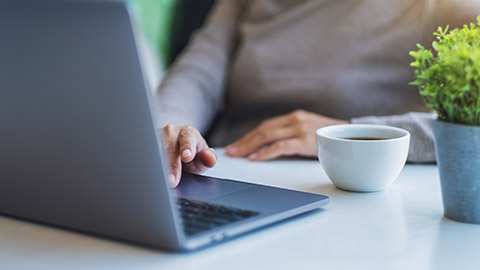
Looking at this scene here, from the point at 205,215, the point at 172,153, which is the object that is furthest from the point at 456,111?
the point at 172,153

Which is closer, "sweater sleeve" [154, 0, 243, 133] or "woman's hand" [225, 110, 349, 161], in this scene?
"woman's hand" [225, 110, 349, 161]

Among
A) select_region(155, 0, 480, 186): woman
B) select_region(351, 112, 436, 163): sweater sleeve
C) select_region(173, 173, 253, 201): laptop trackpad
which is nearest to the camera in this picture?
select_region(173, 173, 253, 201): laptop trackpad

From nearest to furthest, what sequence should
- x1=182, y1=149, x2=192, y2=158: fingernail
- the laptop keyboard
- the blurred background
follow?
the laptop keyboard
x1=182, y1=149, x2=192, y2=158: fingernail
the blurred background

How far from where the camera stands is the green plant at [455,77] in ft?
1.87

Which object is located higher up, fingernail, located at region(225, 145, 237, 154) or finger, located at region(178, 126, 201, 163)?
finger, located at region(178, 126, 201, 163)

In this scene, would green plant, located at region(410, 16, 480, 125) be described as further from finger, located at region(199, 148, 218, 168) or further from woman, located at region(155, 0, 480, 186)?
woman, located at region(155, 0, 480, 186)

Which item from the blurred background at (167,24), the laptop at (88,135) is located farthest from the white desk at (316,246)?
the blurred background at (167,24)

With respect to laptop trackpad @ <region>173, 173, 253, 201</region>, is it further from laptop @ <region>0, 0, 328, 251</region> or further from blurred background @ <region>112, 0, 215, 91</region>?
blurred background @ <region>112, 0, 215, 91</region>

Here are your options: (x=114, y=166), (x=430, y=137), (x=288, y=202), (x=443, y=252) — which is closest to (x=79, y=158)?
(x=114, y=166)

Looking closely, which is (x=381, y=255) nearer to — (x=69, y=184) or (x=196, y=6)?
(x=69, y=184)

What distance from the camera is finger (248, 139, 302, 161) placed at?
1012 mm

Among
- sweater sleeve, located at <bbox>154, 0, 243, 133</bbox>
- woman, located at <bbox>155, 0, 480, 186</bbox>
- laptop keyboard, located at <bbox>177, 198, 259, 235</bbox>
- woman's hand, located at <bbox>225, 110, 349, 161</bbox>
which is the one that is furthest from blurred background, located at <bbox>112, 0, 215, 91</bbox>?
laptop keyboard, located at <bbox>177, 198, 259, 235</bbox>

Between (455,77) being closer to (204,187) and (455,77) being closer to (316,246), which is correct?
(316,246)

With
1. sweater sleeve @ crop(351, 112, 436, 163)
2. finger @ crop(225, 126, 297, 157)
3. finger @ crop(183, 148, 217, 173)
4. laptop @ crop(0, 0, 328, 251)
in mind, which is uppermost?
laptop @ crop(0, 0, 328, 251)
